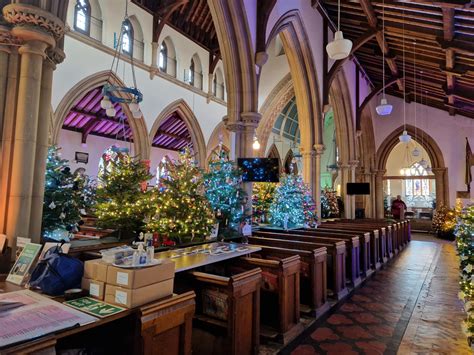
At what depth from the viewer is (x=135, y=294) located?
1660 mm

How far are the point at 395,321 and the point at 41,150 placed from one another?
390cm

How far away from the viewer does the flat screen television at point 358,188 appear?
31.5 ft

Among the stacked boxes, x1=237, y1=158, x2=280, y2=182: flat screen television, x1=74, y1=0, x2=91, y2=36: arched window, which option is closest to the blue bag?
the stacked boxes

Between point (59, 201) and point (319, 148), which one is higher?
point (319, 148)

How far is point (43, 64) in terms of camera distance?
9.25ft

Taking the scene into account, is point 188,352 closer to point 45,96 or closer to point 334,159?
point 45,96

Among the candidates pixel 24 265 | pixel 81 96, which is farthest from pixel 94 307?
pixel 81 96

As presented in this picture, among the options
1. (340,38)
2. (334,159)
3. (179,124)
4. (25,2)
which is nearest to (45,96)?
(25,2)

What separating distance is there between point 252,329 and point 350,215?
356 inches

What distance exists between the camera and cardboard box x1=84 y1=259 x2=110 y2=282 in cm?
178

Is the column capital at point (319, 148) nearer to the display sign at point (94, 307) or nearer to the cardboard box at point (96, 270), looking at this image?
the cardboard box at point (96, 270)

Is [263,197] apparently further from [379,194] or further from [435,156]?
[435,156]

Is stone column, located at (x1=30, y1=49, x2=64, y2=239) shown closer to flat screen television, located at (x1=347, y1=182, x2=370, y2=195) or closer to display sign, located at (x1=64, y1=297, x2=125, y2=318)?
display sign, located at (x1=64, y1=297, x2=125, y2=318)

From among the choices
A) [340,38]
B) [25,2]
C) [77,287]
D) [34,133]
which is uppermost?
[340,38]
